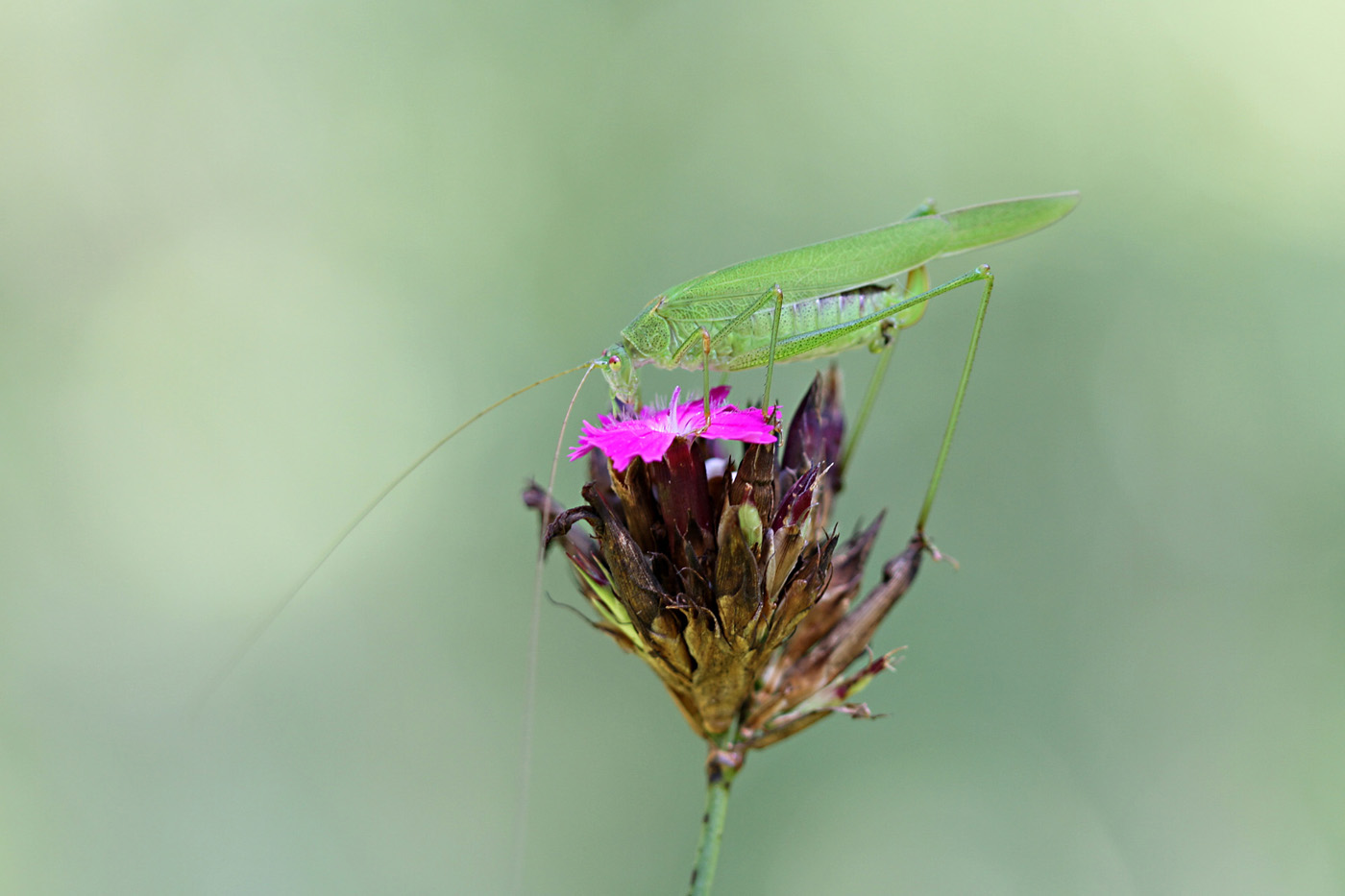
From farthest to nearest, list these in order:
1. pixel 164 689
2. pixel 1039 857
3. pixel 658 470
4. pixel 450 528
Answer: pixel 450 528 < pixel 164 689 < pixel 1039 857 < pixel 658 470

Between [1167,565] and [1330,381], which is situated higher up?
[1330,381]

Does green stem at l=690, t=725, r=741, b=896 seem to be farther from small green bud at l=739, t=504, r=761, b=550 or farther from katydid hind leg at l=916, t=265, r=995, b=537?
katydid hind leg at l=916, t=265, r=995, b=537

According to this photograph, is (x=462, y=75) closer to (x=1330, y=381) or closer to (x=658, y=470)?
(x=658, y=470)

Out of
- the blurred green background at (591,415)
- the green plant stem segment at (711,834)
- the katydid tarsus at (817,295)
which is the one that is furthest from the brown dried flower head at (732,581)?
the blurred green background at (591,415)

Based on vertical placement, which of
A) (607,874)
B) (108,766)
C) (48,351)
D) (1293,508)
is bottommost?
(607,874)

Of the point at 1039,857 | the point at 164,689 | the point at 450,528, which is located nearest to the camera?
the point at 1039,857

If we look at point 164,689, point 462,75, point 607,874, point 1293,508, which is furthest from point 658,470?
point 462,75
